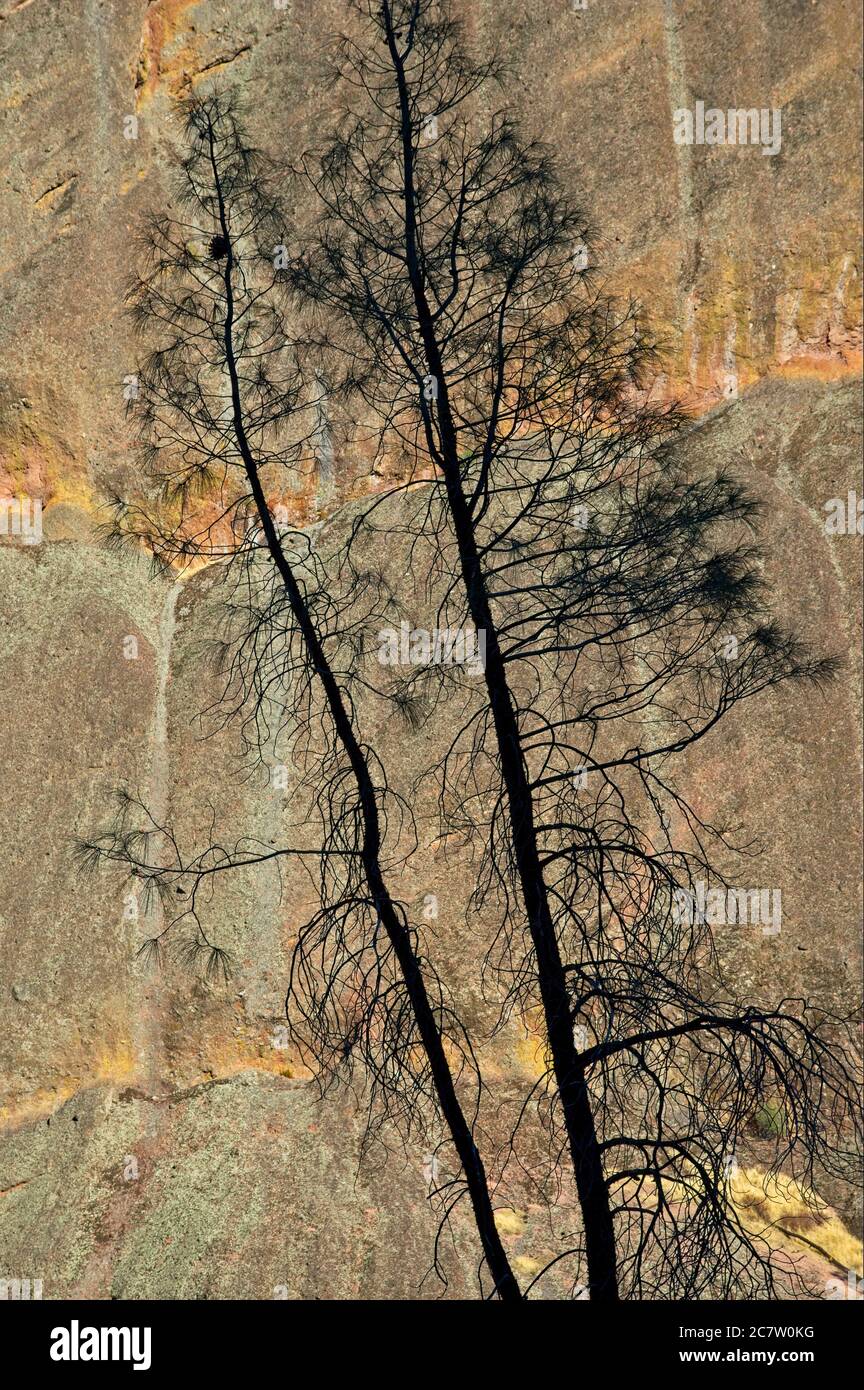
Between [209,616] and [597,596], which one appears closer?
[597,596]

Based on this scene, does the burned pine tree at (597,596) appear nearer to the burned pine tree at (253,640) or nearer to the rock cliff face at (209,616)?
the rock cliff face at (209,616)

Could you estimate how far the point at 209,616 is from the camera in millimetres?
12211

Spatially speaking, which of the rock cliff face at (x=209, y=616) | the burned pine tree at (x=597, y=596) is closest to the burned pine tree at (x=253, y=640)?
the rock cliff face at (x=209, y=616)

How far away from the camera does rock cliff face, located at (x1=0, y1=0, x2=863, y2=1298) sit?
392 inches

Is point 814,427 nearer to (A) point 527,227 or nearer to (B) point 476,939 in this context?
(A) point 527,227

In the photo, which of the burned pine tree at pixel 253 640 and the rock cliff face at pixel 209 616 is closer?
the rock cliff face at pixel 209 616

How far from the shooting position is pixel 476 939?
34.8 ft

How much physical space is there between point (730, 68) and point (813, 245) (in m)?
1.72

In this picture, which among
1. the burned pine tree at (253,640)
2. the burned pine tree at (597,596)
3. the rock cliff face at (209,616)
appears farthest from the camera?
the burned pine tree at (253,640)

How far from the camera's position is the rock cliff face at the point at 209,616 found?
996 cm

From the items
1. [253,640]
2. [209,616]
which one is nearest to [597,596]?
[253,640]

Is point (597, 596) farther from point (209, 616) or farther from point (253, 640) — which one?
point (209, 616)

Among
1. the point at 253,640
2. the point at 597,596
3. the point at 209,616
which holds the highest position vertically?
the point at 209,616
